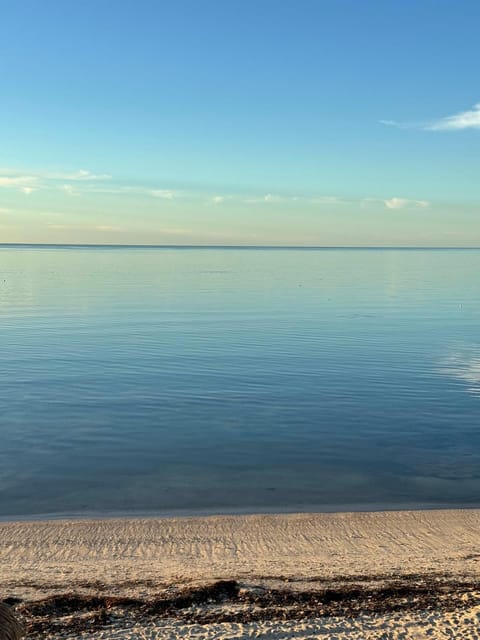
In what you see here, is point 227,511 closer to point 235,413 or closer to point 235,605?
point 235,605

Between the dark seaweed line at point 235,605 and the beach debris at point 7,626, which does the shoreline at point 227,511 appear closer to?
the dark seaweed line at point 235,605

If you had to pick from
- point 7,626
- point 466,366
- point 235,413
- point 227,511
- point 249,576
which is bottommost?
point 227,511

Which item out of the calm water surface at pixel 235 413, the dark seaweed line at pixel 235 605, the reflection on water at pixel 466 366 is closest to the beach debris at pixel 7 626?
the dark seaweed line at pixel 235 605

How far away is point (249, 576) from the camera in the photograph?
11.5m

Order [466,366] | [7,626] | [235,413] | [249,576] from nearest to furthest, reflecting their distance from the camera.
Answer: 1. [7,626]
2. [249,576]
3. [235,413]
4. [466,366]

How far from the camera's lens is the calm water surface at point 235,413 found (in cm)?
1764

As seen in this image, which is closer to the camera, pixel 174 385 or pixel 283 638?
pixel 283 638

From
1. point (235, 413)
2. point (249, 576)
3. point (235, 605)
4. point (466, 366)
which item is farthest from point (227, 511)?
point (466, 366)

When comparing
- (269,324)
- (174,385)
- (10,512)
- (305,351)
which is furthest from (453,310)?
(10,512)

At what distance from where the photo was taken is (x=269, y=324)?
162 feet

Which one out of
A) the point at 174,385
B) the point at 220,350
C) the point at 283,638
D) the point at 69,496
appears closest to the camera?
the point at 283,638

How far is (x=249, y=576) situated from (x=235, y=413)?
44.6 feet

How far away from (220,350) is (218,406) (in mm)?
12091

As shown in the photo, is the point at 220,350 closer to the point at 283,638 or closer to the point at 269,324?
the point at 269,324
